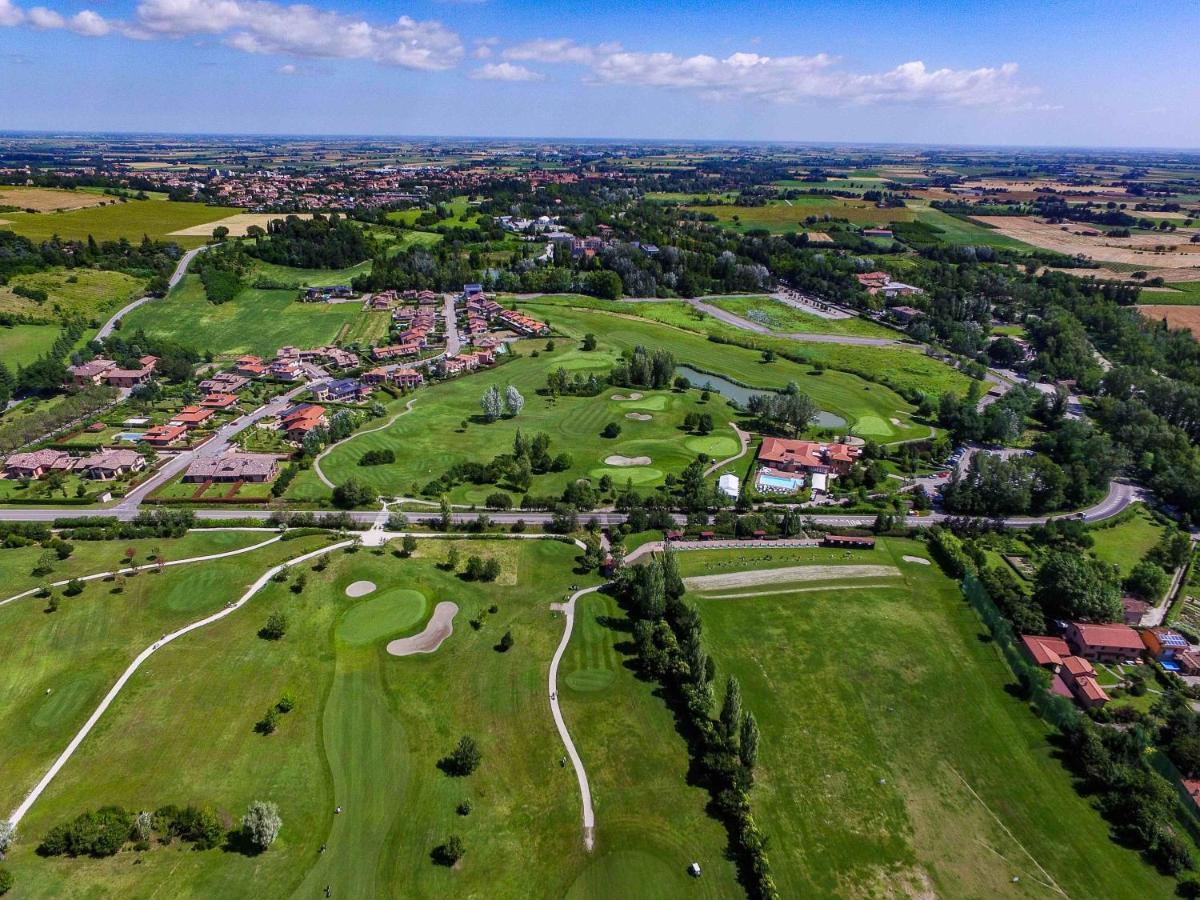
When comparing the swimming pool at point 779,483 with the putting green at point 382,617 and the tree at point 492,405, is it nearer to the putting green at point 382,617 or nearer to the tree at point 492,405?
the tree at point 492,405

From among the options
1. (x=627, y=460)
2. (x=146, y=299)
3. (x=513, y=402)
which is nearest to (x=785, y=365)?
(x=627, y=460)

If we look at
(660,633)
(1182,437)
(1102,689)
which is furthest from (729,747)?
(1182,437)

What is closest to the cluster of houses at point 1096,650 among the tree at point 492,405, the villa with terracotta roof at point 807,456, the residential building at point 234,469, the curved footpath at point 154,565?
the villa with terracotta roof at point 807,456

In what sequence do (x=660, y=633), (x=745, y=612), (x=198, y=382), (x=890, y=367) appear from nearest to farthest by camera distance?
1. (x=660, y=633)
2. (x=745, y=612)
3. (x=198, y=382)
4. (x=890, y=367)

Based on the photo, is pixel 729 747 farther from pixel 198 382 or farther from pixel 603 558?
pixel 198 382

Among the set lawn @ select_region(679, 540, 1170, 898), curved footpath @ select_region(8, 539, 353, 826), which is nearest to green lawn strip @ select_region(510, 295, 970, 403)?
lawn @ select_region(679, 540, 1170, 898)

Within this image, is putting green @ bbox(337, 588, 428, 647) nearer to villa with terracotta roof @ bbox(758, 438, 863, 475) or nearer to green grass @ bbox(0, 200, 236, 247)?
villa with terracotta roof @ bbox(758, 438, 863, 475)
